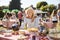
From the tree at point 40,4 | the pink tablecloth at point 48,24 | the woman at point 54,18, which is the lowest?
the pink tablecloth at point 48,24

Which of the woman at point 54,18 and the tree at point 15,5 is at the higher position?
the tree at point 15,5

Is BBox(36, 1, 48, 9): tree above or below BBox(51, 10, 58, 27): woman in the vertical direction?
above

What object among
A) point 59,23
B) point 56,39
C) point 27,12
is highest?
point 27,12

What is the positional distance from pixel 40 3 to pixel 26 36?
0.34 m

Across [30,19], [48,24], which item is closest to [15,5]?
[30,19]

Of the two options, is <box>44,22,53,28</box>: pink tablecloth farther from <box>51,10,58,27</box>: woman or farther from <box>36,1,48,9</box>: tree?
<box>36,1,48,9</box>: tree

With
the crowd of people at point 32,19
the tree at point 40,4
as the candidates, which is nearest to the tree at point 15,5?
the crowd of people at point 32,19

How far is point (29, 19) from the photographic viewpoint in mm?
1142

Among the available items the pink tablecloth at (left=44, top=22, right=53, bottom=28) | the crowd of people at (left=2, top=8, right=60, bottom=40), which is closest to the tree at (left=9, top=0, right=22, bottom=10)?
the crowd of people at (left=2, top=8, right=60, bottom=40)

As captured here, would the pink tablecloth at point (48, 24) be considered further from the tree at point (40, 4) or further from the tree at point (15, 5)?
→ the tree at point (15, 5)

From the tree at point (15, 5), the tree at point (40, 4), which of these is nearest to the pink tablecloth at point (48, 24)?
the tree at point (40, 4)

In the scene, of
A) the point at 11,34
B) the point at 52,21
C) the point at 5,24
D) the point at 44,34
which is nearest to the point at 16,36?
the point at 11,34

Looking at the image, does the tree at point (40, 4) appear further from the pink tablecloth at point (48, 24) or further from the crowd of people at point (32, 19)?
the pink tablecloth at point (48, 24)

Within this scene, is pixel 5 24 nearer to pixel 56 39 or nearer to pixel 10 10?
pixel 10 10
